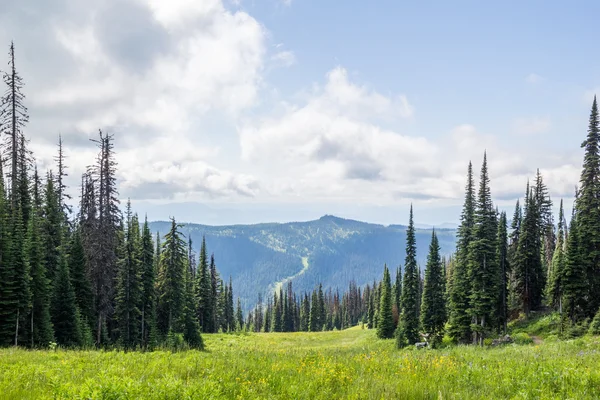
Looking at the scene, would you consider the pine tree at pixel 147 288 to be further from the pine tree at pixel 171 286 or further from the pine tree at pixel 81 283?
the pine tree at pixel 81 283

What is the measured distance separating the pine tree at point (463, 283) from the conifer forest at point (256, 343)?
166mm

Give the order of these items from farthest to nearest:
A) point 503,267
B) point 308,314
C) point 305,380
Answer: point 308,314 → point 503,267 → point 305,380

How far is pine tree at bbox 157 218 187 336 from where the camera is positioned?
42.8 m

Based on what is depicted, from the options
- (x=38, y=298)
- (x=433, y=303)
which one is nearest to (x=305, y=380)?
(x=38, y=298)

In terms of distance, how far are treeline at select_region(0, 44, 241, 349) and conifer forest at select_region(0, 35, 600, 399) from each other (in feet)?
0.45

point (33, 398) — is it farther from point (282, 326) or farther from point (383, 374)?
point (282, 326)

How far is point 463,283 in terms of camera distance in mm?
40875

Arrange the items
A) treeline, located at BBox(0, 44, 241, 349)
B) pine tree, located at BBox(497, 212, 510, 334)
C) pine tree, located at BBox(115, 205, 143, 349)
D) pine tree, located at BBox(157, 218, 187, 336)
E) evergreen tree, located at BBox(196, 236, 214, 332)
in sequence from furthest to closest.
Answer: evergreen tree, located at BBox(196, 236, 214, 332) < pine tree, located at BBox(497, 212, 510, 334) < pine tree, located at BBox(157, 218, 187, 336) < pine tree, located at BBox(115, 205, 143, 349) < treeline, located at BBox(0, 44, 241, 349)

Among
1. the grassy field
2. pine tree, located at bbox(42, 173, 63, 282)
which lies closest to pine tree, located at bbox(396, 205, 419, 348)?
pine tree, located at bbox(42, 173, 63, 282)

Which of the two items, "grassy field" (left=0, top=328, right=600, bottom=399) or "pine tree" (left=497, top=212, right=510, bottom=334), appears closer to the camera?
"grassy field" (left=0, top=328, right=600, bottom=399)

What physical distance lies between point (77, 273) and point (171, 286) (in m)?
12.2

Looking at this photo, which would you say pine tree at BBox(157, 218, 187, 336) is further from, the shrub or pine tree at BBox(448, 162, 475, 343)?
the shrub

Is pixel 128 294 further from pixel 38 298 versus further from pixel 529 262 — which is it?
pixel 529 262

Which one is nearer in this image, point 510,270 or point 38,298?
point 38,298
